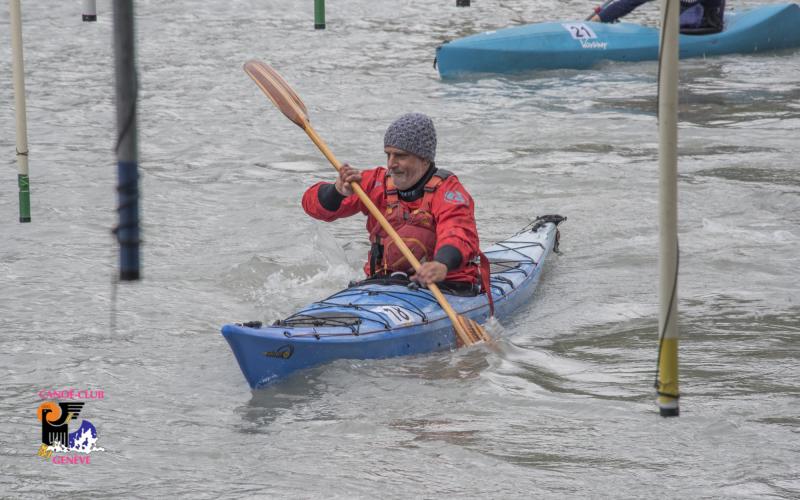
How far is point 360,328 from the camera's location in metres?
5.45

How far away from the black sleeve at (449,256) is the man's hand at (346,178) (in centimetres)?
55

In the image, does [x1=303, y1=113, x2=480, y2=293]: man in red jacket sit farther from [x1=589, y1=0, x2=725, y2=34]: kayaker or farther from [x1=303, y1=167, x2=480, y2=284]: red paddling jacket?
[x1=589, y1=0, x2=725, y2=34]: kayaker

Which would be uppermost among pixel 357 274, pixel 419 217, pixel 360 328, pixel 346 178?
pixel 346 178

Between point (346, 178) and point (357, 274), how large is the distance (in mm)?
1518

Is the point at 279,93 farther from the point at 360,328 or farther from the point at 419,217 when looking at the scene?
the point at 360,328

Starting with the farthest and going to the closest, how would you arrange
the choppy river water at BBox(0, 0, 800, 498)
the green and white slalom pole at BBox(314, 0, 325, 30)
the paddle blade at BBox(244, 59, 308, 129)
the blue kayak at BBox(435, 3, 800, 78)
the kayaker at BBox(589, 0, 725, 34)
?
the green and white slalom pole at BBox(314, 0, 325, 30), the kayaker at BBox(589, 0, 725, 34), the blue kayak at BBox(435, 3, 800, 78), the paddle blade at BBox(244, 59, 308, 129), the choppy river water at BBox(0, 0, 800, 498)

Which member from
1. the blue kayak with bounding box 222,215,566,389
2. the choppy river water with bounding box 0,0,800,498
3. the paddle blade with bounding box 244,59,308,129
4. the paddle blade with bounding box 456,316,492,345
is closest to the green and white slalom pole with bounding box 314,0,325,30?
the choppy river water with bounding box 0,0,800,498

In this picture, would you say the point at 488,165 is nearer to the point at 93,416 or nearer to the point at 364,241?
the point at 364,241

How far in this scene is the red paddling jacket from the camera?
574 centimetres

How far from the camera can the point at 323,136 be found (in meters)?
11.0

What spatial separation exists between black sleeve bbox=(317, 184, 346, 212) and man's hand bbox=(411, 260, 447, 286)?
0.69 meters

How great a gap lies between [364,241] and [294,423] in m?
3.27

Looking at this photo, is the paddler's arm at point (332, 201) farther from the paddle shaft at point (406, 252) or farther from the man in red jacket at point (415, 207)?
the paddle shaft at point (406, 252)

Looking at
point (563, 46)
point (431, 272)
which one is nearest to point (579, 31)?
point (563, 46)
